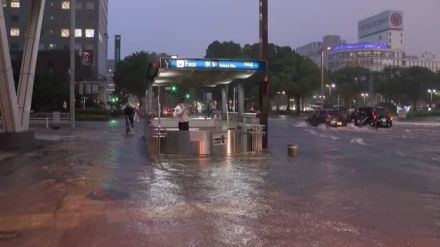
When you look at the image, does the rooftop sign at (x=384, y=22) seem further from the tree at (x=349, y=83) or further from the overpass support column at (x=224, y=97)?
the overpass support column at (x=224, y=97)

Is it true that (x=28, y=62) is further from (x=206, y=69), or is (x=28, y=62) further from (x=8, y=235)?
(x=8, y=235)

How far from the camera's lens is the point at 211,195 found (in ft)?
35.7

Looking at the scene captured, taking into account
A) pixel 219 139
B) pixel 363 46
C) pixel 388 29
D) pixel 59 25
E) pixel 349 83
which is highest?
pixel 388 29

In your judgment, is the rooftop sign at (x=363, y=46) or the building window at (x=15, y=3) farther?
the rooftop sign at (x=363, y=46)

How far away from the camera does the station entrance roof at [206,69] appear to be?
56.2 ft

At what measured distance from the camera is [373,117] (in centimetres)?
4250

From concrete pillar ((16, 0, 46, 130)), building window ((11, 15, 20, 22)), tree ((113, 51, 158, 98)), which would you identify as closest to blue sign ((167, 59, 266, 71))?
concrete pillar ((16, 0, 46, 130))

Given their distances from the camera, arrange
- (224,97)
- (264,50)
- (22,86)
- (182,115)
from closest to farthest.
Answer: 1. (182,115)
2. (264,50)
3. (224,97)
4. (22,86)

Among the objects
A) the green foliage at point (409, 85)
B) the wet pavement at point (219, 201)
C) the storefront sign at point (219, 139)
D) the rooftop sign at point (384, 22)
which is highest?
the rooftop sign at point (384, 22)

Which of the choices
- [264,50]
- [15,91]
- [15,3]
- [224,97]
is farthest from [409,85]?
[15,91]

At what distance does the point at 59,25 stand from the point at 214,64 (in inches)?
4402

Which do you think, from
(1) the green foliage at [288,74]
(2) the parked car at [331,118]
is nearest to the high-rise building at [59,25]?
(1) the green foliage at [288,74]

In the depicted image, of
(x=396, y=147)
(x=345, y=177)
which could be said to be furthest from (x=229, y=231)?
(x=396, y=147)

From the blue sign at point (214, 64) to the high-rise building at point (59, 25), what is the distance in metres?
102
